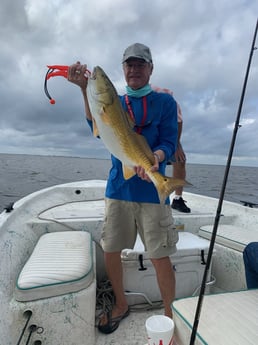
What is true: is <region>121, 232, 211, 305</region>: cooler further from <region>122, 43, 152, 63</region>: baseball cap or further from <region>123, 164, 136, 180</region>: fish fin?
<region>122, 43, 152, 63</region>: baseball cap

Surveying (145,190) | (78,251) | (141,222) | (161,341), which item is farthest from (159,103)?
(161,341)

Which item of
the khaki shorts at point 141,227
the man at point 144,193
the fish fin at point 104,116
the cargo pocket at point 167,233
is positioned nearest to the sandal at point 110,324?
the man at point 144,193

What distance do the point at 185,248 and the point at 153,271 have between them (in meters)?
0.49

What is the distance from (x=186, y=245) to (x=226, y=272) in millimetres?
790

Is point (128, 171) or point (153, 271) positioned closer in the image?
point (128, 171)

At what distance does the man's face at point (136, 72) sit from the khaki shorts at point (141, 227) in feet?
3.90

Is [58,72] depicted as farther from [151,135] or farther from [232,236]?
[232,236]

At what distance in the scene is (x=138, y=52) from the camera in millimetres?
2447


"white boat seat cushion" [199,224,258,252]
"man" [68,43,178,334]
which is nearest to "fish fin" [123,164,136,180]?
"man" [68,43,178,334]

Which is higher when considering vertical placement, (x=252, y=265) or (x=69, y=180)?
(x=252, y=265)

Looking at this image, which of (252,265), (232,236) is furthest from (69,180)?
(252,265)

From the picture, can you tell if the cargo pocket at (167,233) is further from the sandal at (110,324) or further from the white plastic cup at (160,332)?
the sandal at (110,324)

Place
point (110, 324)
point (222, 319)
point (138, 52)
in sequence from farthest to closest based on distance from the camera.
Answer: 1. point (110, 324)
2. point (138, 52)
3. point (222, 319)

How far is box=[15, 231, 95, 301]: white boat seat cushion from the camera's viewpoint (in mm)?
2227
